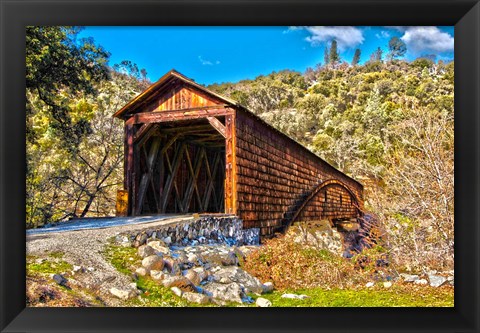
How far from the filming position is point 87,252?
562 centimetres

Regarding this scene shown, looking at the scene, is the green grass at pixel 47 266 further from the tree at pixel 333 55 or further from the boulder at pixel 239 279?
the tree at pixel 333 55

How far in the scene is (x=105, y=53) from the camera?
12570 millimetres

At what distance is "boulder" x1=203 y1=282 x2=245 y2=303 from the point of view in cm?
548

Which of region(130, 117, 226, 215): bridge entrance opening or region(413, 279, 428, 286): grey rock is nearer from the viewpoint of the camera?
region(413, 279, 428, 286): grey rock

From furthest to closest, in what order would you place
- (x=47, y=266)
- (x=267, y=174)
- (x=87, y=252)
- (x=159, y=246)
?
(x=267, y=174) → (x=159, y=246) → (x=87, y=252) → (x=47, y=266)

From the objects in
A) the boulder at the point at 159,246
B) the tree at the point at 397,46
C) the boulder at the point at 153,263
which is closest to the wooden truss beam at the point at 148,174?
the boulder at the point at 159,246

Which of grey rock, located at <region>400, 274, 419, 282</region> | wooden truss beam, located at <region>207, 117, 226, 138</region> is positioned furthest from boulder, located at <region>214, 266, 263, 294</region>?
wooden truss beam, located at <region>207, 117, 226, 138</region>

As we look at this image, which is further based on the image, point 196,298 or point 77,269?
point 196,298

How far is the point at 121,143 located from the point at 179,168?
4.07 metres

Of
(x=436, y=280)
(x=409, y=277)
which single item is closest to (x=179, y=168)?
(x=409, y=277)

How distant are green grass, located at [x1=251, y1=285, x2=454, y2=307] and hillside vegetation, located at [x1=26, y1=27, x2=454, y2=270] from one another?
112 cm

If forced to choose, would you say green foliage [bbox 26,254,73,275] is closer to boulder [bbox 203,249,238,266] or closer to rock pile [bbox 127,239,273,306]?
rock pile [bbox 127,239,273,306]
